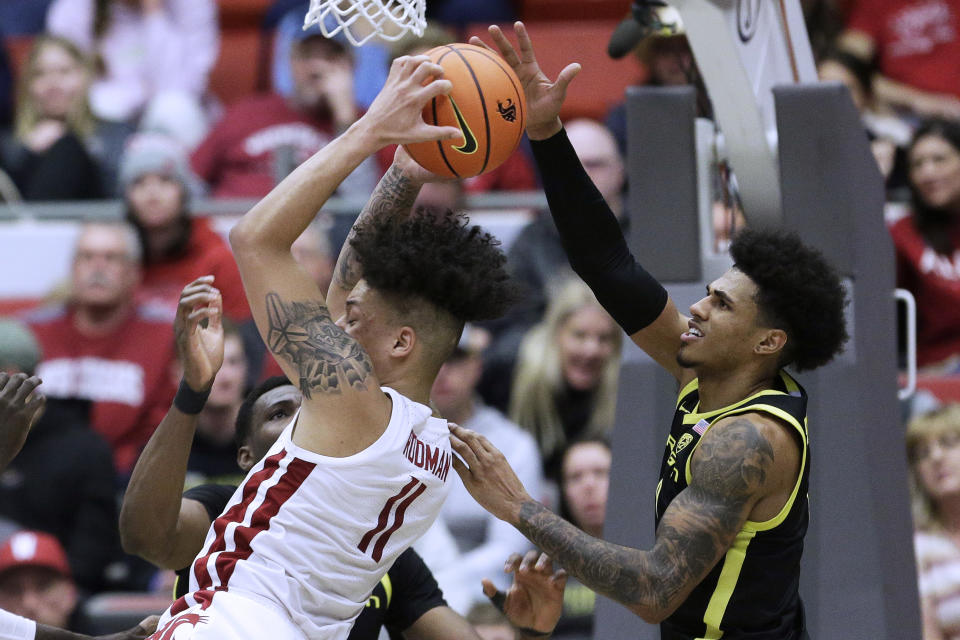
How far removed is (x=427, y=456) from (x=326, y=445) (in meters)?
0.29

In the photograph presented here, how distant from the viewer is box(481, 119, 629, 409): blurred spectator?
7207 millimetres

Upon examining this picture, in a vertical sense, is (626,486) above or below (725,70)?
below

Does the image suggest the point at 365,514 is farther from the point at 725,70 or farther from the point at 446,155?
the point at 725,70

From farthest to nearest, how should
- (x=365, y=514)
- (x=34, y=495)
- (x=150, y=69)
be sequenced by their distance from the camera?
(x=150, y=69)
(x=34, y=495)
(x=365, y=514)

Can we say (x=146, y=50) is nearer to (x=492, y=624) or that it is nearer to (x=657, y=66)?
(x=657, y=66)

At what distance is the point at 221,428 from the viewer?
6.73m

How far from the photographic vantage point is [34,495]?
668 centimetres

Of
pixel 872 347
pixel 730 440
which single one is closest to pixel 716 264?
pixel 872 347

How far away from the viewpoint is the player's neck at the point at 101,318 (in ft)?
24.4

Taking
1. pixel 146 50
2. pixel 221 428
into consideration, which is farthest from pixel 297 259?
pixel 146 50

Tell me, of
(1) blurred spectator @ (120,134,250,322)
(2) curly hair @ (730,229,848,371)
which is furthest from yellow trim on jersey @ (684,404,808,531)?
(1) blurred spectator @ (120,134,250,322)

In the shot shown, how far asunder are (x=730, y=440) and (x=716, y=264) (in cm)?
158

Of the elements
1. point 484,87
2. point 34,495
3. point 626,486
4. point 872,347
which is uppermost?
point 484,87

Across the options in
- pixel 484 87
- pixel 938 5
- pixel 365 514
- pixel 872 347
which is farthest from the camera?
pixel 938 5
